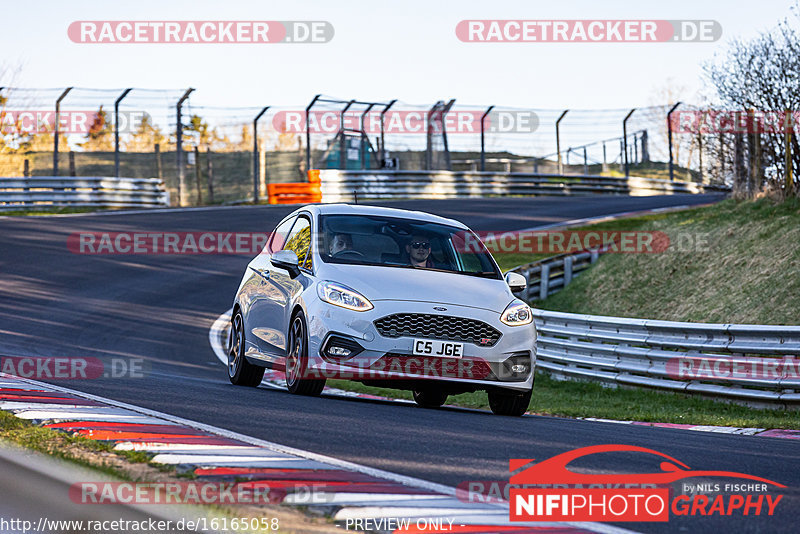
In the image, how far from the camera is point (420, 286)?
28.2ft

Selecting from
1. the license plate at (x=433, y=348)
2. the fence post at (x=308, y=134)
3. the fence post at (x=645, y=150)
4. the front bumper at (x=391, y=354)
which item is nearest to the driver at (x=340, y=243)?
the front bumper at (x=391, y=354)

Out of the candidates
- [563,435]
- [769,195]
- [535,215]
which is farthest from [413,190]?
[563,435]

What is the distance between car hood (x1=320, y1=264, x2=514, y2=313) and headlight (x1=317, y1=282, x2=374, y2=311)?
52mm

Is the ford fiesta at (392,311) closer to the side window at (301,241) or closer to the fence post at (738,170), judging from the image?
the side window at (301,241)

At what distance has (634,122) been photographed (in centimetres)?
3953

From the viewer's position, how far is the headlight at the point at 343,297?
8.36 meters

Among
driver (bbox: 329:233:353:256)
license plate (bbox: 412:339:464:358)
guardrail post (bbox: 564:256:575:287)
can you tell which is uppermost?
driver (bbox: 329:233:353:256)

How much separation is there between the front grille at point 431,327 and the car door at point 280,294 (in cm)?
99

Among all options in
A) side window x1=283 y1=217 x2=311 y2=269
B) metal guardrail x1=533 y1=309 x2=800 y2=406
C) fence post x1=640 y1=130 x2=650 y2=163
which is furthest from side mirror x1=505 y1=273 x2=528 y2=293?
fence post x1=640 y1=130 x2=650 y2=163

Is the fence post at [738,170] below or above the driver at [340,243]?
above

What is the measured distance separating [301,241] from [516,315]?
7.33 feet

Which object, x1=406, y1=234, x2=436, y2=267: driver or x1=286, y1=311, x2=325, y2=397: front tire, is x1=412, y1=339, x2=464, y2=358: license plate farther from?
x1=406, y1=234, x2=436, y2=267: driver

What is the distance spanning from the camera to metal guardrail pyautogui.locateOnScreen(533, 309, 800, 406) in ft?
35.5

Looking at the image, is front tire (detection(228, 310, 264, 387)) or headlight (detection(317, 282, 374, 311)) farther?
front tire (detection(228, 310, 264, 387))
